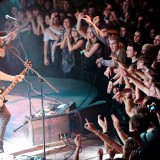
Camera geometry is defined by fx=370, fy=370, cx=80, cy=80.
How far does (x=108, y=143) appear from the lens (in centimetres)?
421

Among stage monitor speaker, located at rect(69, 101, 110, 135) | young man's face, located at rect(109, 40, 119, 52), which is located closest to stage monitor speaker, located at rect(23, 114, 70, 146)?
stage monitor speaker, located at rect(69, 101, 110, 135)


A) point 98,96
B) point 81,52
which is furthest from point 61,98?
point 81,52

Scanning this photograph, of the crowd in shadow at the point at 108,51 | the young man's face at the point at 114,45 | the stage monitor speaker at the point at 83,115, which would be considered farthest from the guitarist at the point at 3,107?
the young man's face at the point at 114,45

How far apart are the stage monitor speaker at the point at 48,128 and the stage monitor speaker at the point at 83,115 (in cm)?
14

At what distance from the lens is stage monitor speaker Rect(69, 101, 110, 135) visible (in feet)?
19.6

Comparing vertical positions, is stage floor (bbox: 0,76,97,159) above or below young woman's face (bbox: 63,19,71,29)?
below

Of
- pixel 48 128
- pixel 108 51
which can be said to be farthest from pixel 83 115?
pixel 108 51

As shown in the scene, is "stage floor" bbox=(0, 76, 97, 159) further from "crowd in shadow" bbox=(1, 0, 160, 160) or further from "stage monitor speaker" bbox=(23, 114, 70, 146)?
"crowd in shadow" bbox=(1, 0, 160, 160)

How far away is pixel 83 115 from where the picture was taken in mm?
6051

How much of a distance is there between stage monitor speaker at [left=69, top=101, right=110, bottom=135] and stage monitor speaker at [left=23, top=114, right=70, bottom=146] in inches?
5.3

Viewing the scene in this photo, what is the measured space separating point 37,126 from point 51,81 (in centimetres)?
275

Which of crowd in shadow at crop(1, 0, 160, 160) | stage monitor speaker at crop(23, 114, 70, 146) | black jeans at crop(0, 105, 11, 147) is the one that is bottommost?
stage monitor speaker at crop(23, 114, 70, 146)

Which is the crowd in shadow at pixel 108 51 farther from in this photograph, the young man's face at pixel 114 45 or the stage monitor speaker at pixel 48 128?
the stage monitor speaker at pixel 48 128

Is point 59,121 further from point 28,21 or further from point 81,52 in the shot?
point 28,21
